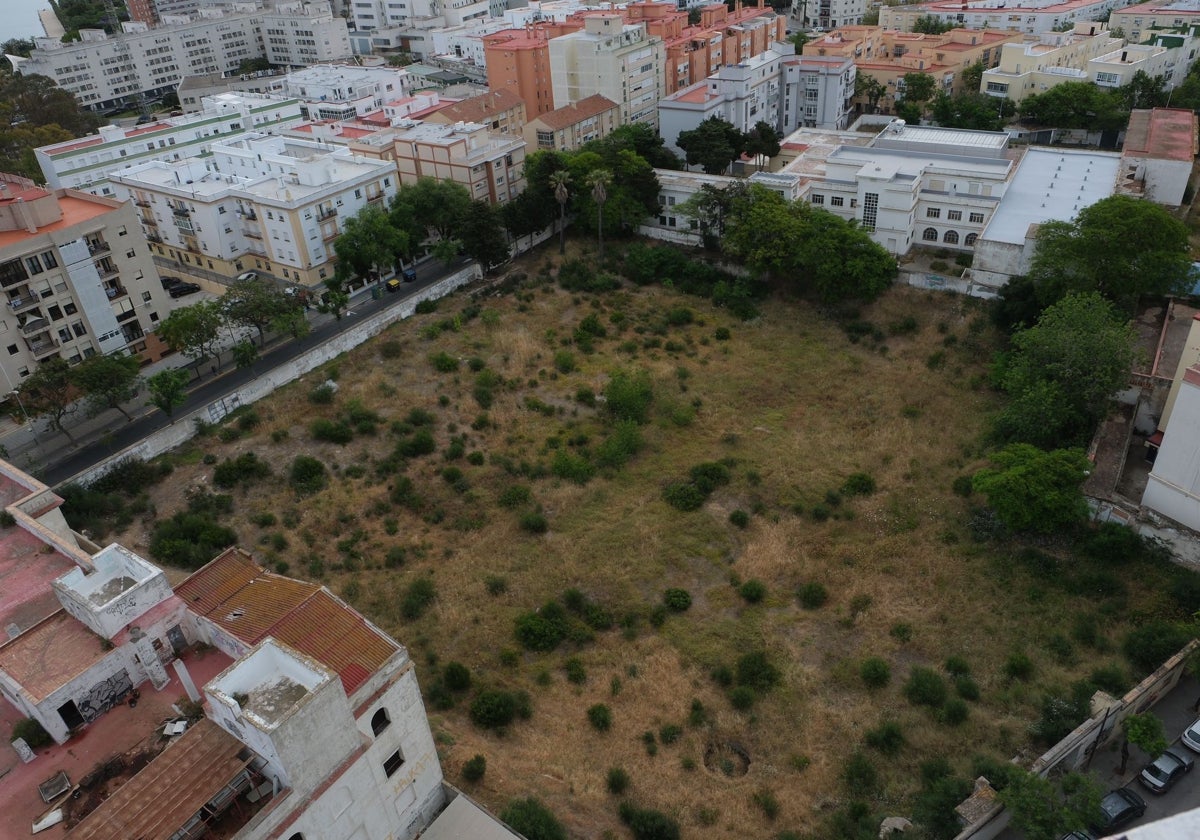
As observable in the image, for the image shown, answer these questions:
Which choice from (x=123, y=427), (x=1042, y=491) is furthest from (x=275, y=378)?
(x=1042, y=491)

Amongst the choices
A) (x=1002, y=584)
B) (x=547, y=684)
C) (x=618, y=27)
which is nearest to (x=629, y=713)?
(x=547, y=684)

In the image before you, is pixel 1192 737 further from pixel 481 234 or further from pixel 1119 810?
pixel 481 234

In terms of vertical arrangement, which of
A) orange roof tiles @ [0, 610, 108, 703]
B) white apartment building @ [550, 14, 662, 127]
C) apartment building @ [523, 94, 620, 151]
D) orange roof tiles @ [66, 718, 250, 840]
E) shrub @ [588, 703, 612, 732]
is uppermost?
white apartment building @ [550, 14, 662, 127]

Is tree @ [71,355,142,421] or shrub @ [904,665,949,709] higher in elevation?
tree @ [71,355,142,421]

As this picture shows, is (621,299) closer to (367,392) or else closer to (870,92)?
(367,392)

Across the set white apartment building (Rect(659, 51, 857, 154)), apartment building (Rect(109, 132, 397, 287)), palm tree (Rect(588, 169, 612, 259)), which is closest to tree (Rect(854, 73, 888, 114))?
white apartment building (Rect(659, 51, 857, 154))

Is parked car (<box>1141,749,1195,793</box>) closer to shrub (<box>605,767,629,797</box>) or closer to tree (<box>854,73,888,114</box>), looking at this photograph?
shrub (<box>605,767,629,797</box>)

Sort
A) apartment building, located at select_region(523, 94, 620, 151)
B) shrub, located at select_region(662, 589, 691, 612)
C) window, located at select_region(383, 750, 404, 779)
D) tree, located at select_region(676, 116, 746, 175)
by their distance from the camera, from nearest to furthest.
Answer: window, located at select_region(383, 750, 404, 779)
shrub, located at select_region(662, 589, 691, 612)
tree, located at select_region(676, 116, 746, 175)
apartment building, located at select_region(523, 94, 620, 151)

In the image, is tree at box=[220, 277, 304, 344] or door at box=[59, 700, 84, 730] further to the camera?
tree at box=[220, 277, 304, 344]
